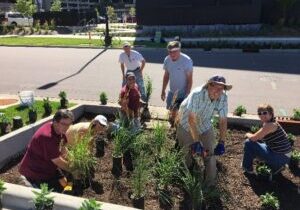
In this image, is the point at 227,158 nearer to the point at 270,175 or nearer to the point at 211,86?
the point at 270,175

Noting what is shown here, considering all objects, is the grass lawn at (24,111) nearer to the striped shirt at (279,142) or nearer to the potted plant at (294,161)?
the striped shirt at (279,142)

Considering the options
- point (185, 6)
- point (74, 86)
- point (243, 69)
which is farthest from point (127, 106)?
point (185, 6)

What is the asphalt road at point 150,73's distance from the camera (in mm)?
11852

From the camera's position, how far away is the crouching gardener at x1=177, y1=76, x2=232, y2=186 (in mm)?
5367

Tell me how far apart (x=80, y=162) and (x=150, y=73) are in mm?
9968

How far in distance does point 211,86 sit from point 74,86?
27.8ft

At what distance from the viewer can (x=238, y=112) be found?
830cm

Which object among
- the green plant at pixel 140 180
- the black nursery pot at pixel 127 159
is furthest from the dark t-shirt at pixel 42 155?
the black nursery pot at pixel 127 159

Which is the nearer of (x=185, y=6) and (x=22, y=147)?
(x=22, y=147)

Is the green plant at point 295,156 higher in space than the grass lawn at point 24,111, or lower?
lower

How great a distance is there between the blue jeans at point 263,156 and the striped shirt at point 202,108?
670mm

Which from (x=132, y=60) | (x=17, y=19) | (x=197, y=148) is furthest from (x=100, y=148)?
(x=17, y=19)

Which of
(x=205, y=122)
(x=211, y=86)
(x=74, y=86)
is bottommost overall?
(x=74, y=86)

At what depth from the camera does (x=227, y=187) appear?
18.9ft
